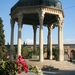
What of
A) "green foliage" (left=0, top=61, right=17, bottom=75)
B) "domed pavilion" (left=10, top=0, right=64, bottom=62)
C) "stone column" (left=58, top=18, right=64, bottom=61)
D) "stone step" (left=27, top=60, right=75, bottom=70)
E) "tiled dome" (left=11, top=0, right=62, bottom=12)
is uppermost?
"tiled dome" (left=11, top=0, right=62, bottom=12)

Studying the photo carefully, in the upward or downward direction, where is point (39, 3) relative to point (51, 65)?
upward

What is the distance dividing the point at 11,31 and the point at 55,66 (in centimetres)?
1021

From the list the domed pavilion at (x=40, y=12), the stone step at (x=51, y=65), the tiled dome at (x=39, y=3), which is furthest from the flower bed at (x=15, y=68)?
the tiled dome at (x=39, y=3)

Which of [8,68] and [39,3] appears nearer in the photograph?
[8,68]

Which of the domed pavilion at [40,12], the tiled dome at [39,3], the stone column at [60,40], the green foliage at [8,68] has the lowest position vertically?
the green foliage at [8,68]

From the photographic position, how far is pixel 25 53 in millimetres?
42469

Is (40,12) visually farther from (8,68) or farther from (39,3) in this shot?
(8,68)

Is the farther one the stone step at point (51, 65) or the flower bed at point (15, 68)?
the stone step at point (51, 65)

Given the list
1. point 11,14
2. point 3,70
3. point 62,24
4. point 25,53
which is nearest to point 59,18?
point 62,24

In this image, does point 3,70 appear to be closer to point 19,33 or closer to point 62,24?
point 19,33

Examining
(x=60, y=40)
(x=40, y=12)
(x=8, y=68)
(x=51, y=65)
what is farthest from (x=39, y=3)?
(x=8, y=68)

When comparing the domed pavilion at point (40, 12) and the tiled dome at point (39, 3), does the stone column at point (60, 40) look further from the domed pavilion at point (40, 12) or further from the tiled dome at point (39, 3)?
the tiled dome at point (39, 3)

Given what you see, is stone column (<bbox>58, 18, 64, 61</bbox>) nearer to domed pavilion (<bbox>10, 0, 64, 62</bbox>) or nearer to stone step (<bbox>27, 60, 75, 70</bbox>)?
domed pavilion (<bbox>10, 0, 64, 62</bbox>)

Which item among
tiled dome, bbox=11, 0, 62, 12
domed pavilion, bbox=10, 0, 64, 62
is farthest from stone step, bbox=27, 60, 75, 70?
tiled dome, bbox=11, 0, 62, 12
